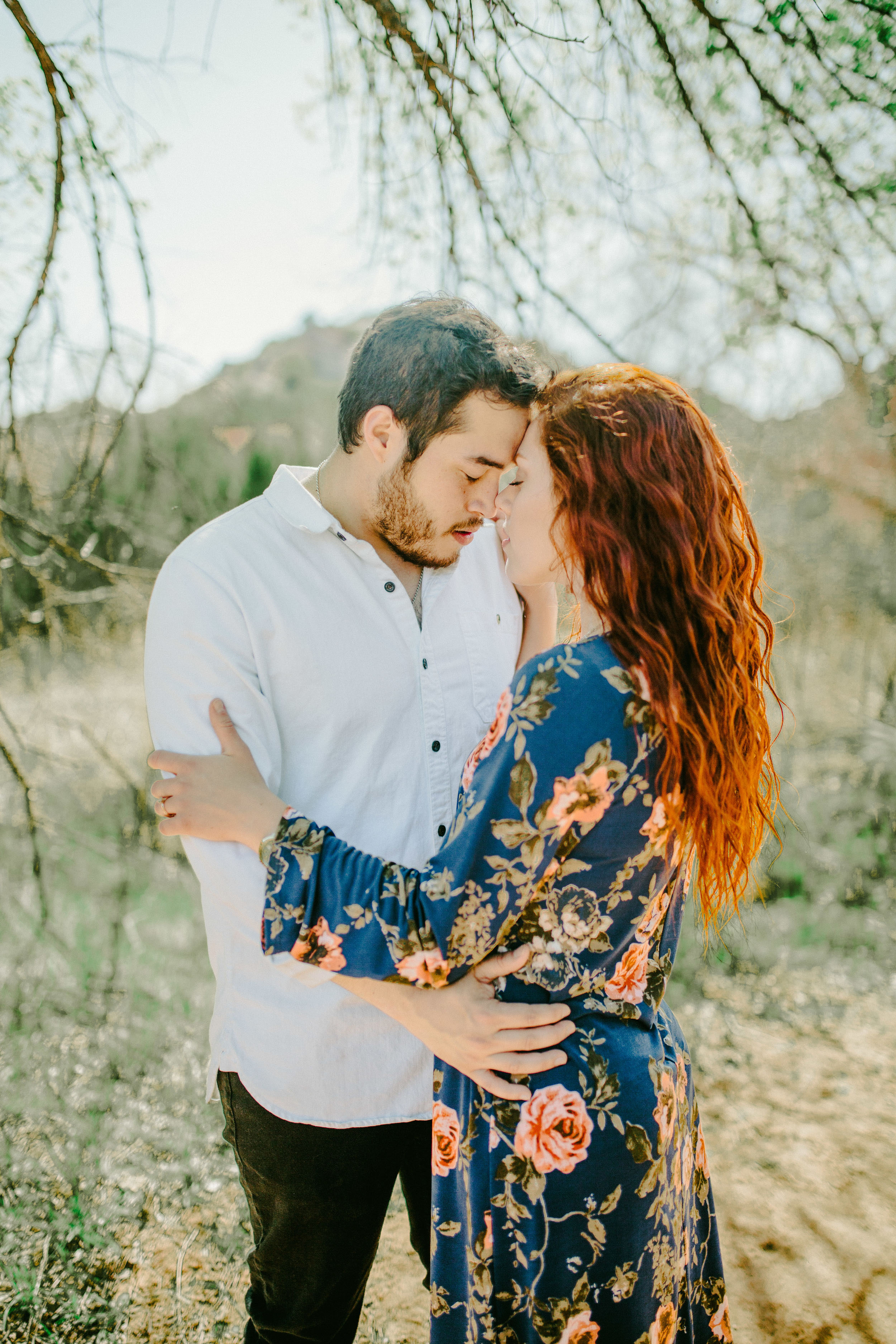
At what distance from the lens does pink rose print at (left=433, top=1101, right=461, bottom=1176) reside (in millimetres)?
1208

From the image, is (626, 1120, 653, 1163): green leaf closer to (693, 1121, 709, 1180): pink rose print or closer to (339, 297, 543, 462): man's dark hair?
(693, 1121, 709, 1180): pink rose print

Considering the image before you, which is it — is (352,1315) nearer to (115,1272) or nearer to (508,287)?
(115,1272)

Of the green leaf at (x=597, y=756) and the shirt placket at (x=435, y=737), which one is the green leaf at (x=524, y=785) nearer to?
the green leaf at (x=597, y=756)

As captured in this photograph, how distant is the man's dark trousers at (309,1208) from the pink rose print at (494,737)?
0.70 m

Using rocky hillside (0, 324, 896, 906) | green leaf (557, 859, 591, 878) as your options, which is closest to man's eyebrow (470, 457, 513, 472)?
green leaf (557, 859, 591, 878)

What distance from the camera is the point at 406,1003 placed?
1.16m

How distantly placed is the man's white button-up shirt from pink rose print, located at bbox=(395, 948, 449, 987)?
239mm

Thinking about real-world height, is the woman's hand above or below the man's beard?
below

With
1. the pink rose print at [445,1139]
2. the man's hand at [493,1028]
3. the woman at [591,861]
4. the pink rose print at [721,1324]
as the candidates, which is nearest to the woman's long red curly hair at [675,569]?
the woman at [591,861]

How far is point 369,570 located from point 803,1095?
270 centimetres

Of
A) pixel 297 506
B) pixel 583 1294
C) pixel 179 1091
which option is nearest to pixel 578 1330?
pixel 583 1294

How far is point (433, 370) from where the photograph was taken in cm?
152

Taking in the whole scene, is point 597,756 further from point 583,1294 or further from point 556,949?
point 583,1294

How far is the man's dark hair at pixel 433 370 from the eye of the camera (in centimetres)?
150
